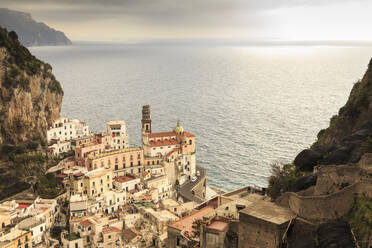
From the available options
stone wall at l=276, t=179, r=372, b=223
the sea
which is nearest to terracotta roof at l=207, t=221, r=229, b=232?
stone wall at l=276, t=179, r=372, b=223

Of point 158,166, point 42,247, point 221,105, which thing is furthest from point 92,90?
point 42,247

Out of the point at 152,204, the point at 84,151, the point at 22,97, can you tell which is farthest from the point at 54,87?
the point at 152,204

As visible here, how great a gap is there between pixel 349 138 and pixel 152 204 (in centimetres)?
2517

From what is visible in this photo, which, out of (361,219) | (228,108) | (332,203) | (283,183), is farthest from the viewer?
(228,108)

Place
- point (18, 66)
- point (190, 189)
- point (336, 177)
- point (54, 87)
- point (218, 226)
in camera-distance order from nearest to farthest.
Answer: point (336, 177) < point (218, 226) < point (190, 189) < point (18, 66) < point (54, 87)

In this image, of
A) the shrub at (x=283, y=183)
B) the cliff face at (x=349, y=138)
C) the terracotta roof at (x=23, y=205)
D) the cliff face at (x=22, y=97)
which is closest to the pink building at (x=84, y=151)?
the terracotta roof at (x=23, y=205)

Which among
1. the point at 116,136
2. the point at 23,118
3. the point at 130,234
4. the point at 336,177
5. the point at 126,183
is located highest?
the point at 336,177

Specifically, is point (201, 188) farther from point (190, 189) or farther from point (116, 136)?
point (116, 136)

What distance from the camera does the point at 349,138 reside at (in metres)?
28.5

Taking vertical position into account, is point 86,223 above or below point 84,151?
below

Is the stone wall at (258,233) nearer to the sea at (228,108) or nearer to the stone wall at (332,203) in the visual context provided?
the stone wall at (332,203)

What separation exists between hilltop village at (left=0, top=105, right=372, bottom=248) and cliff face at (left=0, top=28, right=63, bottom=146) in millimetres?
4307

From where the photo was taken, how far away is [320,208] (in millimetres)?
20328

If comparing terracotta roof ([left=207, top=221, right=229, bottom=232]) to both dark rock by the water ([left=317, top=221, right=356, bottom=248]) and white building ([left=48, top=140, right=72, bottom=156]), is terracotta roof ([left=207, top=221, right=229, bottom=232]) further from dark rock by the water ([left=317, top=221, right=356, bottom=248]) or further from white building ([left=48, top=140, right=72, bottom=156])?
white building ([left=48, top=140, right=72, bottom=156])
